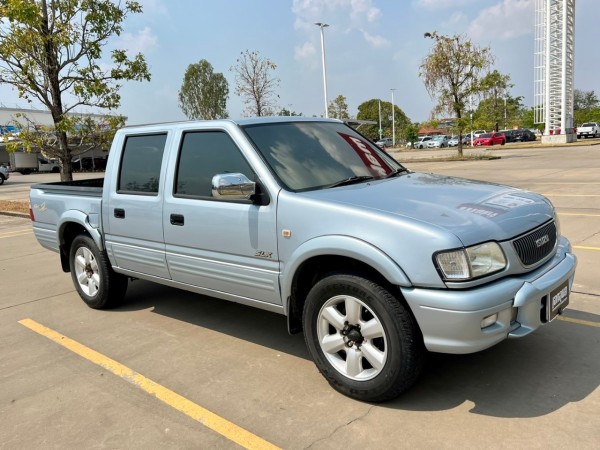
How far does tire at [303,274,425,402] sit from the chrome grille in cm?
80

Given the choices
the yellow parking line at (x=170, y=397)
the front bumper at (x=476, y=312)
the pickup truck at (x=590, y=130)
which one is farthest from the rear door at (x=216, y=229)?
the pickup truck at (x=590, y=130)

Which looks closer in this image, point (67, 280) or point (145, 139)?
point (145, 139)

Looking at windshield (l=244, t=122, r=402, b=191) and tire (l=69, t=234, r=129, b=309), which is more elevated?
windshield (l=244, t=122, r=402, b=191)

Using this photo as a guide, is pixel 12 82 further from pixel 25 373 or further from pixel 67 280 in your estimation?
pixel 25 373

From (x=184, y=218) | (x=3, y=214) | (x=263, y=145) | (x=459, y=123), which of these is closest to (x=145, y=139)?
(x=184, y=218)

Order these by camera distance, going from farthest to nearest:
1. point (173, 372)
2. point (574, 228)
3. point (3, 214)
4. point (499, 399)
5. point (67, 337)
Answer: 1. point (3, 214)
2. point (574, 228)
3. point (67, 337)
4. point (173, 372)
5. point (499, 399)

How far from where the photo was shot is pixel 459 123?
29.5 meters

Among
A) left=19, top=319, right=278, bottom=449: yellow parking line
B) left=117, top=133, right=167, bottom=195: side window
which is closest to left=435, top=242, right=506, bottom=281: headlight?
left=19, top=319, right=278, bottom=449: yellow parking line

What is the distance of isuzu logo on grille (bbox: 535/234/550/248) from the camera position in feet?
10.9

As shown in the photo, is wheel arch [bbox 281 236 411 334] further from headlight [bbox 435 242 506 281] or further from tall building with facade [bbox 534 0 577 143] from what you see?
tall building with facade [bbox 534 0 577 143]

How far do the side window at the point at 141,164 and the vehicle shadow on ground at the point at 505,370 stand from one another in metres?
1.40

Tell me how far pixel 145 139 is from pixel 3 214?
13.3 m

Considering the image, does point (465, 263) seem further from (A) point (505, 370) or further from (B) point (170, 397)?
(B) point (170, 397)

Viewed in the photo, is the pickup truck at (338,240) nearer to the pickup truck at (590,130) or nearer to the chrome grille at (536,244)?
the chrome grille at (536,244)
